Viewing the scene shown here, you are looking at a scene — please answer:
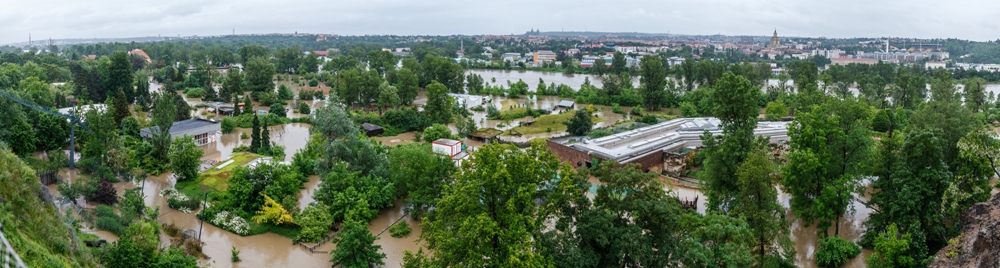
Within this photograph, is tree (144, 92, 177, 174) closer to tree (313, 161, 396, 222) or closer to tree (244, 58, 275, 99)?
tree (313, 161, 396, 222)

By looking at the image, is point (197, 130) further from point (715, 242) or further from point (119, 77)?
point (715, 242)

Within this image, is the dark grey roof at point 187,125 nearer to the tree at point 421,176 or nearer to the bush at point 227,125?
the bush at point 227,125

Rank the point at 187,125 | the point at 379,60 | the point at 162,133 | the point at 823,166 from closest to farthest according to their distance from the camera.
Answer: the point at 823,166 < the point at 162,133 < the point at 187,125 < the point at 379,60

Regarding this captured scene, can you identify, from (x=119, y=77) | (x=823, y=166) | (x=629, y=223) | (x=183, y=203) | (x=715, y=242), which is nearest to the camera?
(x=629, y=223)

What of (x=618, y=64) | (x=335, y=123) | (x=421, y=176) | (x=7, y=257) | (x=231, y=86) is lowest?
(x=421, y=176)

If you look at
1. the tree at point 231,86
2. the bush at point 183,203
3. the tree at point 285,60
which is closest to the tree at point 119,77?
the tree at point 231,86

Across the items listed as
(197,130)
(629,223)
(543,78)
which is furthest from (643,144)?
(543,78)

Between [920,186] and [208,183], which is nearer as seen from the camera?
[920,186]
